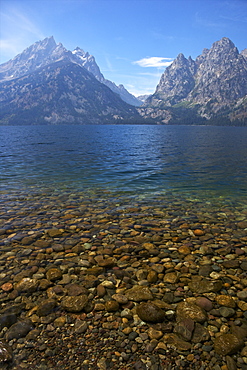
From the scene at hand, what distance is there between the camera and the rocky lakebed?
5289 mm

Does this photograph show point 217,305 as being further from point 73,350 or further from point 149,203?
point 149,203

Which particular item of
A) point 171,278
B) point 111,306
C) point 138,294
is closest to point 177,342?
point 138,294

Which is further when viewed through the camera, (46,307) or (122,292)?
(122,292)

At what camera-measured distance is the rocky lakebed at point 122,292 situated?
5.29 m

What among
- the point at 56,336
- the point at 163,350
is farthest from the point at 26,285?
the point at 163,350

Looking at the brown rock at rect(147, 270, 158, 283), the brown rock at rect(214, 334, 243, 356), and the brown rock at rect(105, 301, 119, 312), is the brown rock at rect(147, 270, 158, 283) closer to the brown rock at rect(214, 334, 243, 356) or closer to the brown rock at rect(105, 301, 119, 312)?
the brown rock at rect(105, 301, 119, 312)

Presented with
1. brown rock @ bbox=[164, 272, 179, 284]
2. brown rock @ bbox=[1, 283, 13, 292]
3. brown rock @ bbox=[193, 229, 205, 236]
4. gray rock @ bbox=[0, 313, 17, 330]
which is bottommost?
brown rock @ bbox=[193, 229, 205, 236]

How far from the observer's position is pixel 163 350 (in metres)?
5.38

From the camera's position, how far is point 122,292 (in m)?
7.62

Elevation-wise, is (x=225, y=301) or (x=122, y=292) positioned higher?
(x=225, y=301)

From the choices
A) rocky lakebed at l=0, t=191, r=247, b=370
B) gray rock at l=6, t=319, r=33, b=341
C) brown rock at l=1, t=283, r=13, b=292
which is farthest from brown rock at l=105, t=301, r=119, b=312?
brown rock at l=1, t=283, r=13, b=292

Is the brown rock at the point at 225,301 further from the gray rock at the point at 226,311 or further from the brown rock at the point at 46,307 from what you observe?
the brown rock at the point at 46,307

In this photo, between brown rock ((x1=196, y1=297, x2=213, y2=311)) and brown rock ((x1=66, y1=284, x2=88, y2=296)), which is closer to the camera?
brown rock ((x1=196, y1=297, x2=213, y2=311))

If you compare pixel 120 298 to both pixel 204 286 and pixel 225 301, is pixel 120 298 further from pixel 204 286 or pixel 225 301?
pixel 225 301
